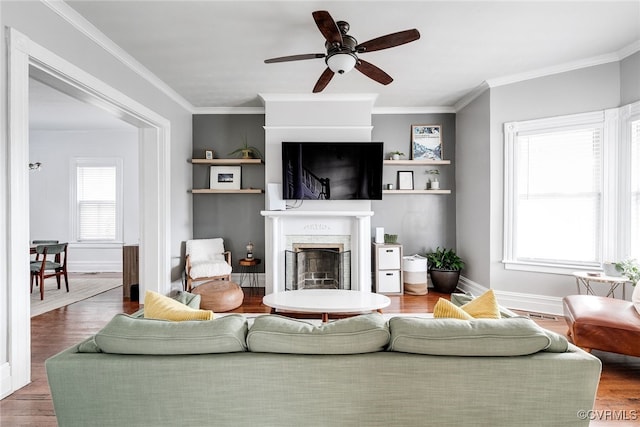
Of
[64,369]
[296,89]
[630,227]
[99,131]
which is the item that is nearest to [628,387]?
[630,227]

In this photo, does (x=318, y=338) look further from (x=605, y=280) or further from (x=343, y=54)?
(x=605, y=280)

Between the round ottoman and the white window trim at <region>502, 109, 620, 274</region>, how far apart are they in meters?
3.25

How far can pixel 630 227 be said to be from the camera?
3420 millimetres

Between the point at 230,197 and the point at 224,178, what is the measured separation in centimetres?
30

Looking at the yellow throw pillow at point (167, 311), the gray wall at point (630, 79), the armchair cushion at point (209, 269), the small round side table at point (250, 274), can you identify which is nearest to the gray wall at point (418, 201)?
the small round side table at point (250, 274)

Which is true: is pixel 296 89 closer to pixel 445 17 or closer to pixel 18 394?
pixel 445 17

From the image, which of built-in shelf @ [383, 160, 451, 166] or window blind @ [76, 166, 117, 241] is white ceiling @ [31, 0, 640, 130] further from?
window blind @ [76, 166, 117, 241]

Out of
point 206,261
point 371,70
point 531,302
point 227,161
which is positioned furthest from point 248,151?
point 531,302

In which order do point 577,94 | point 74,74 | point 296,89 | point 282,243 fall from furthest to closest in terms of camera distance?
→ point 282,243 → point 296,89 → point 577,94 → point 74,74

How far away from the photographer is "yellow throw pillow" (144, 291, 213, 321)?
1.57m

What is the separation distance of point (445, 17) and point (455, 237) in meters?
3.31

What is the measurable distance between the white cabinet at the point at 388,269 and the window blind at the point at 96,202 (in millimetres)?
5043

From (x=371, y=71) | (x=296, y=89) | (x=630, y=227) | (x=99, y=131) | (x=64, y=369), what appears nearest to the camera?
(x=64, y=369)

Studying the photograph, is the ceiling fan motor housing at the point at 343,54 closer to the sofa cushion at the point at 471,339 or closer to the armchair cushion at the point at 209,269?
the sofa cushion at the point at 471,339
